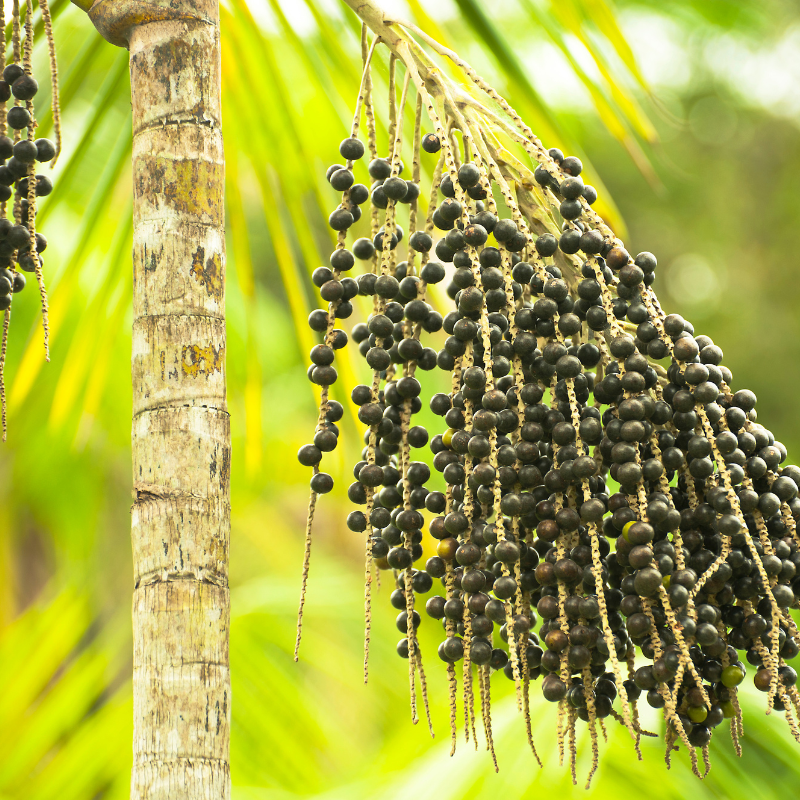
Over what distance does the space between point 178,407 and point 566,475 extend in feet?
1.08

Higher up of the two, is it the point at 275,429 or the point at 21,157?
the point at 275,429

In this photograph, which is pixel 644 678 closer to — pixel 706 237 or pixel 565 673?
pixel 565 673

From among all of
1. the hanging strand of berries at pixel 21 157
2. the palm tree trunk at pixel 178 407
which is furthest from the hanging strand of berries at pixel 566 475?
the hanging strand of berries at pixel 21 157

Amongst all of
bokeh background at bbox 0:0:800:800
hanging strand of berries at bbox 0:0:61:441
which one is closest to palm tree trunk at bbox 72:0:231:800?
hanging strand of berries at bbox 0:0:61:441

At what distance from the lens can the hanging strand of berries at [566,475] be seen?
0.68 meters

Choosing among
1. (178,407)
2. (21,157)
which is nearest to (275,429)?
(21,157)

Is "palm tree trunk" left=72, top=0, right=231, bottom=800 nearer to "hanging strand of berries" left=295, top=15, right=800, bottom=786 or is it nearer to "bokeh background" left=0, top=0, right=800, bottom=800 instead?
"hanging strand of berries" left=295, top=15, right=800, bottom=786

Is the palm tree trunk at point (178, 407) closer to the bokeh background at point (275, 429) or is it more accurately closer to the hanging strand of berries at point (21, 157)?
the hanging strand of berries at point (21, 157)

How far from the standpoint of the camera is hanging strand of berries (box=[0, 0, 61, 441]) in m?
0.80

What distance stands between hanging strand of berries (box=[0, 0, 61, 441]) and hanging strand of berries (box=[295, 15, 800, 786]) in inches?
11.6

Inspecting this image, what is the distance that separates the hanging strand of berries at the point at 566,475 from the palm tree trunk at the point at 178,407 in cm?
9

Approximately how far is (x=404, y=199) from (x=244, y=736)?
1.64 metres

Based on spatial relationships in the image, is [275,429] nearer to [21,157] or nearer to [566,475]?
[21,157]

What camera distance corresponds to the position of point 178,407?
70cm
